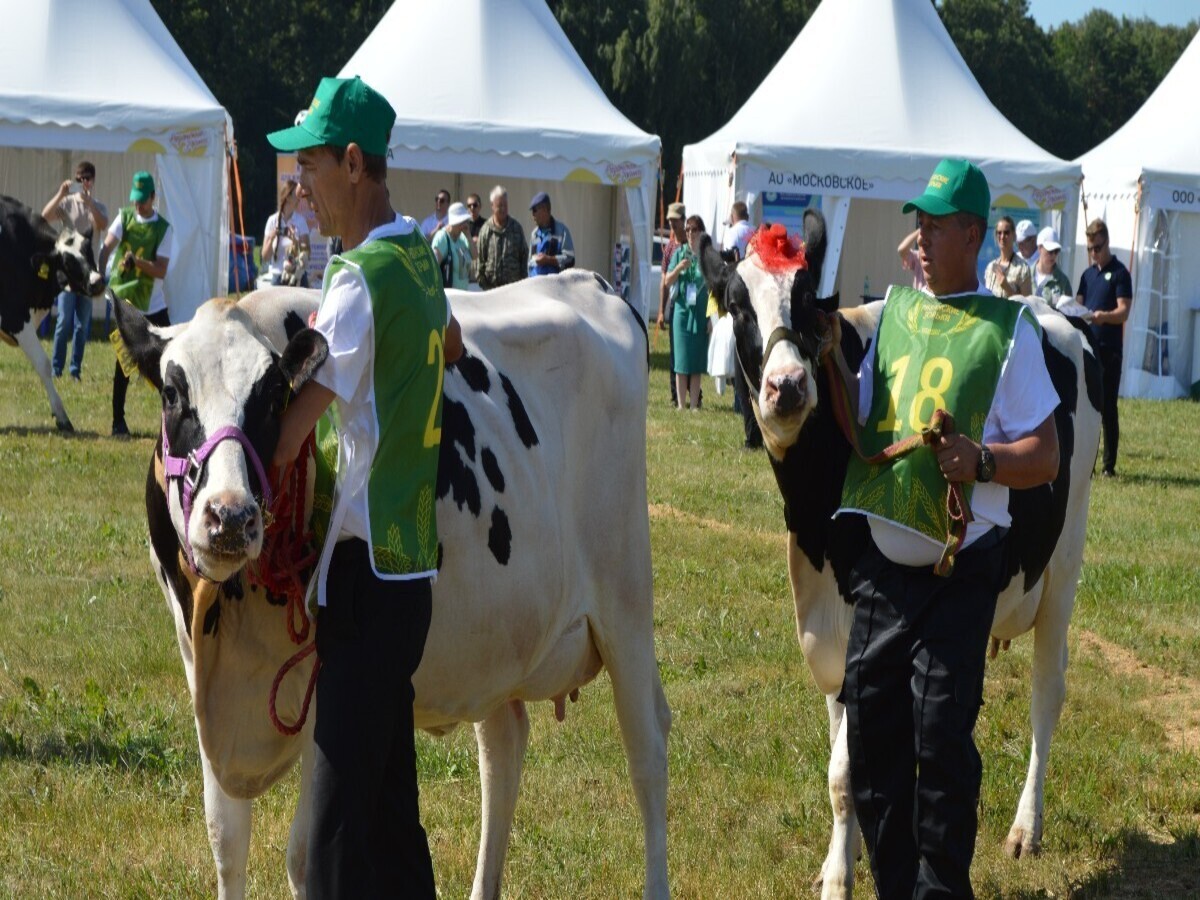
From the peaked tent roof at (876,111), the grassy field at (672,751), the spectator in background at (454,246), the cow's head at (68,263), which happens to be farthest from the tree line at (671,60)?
the grassy field at (672,751)

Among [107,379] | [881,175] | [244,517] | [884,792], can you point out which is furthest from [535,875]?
[881,175]

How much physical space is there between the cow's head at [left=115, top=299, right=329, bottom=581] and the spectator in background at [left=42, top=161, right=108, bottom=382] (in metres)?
13.5

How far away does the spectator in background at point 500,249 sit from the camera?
51.2ft

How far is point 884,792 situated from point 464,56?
19.8m

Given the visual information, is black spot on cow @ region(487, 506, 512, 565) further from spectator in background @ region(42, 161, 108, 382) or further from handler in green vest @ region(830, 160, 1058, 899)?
spectator in background @ region(42, 161, 108, 382)

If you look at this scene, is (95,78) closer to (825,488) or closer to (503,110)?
(503,110)

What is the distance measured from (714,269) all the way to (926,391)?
122 cm

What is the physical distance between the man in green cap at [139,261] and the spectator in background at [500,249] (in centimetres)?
358

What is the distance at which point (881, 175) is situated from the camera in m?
21.4

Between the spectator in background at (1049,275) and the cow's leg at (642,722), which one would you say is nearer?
the cow's leg at (642,722)

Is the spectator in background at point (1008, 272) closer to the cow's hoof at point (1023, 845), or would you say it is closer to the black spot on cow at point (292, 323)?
the cow's hoof at point (1023, 845)

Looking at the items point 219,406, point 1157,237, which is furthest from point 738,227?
point 219,406

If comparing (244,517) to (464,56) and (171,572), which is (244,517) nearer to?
(171,572)

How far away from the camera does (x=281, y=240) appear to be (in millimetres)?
19734
